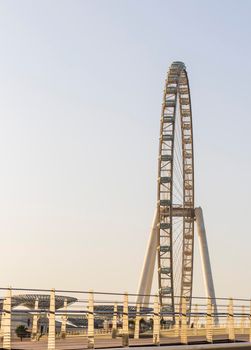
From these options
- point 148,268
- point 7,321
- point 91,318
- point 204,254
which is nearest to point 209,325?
point 91,318

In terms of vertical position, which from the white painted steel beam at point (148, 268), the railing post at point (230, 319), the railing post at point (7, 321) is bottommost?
the railing post at point (7, 321)

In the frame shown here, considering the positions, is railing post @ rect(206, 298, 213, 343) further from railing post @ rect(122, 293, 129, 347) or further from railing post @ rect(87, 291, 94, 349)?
railing post @ rect(87, 291, 94, 349)

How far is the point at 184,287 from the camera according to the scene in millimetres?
80062

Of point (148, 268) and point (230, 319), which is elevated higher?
point (148, 268)

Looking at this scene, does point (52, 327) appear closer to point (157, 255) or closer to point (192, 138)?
point (157, 255)

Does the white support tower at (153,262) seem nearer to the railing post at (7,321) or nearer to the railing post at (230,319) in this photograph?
the railing post at (230,319)

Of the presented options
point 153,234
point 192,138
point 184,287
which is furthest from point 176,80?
point 184,287

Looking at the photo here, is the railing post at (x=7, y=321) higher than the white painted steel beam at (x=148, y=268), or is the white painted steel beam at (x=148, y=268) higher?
the white painted steel beam at (x=148, y=268)

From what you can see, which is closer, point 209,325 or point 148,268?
point 209,325

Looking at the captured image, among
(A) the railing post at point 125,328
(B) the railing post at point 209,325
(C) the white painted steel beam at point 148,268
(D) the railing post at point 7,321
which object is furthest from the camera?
(C) the white painted steel beam at point 148,268

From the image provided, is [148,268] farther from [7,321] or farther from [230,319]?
[7,321]

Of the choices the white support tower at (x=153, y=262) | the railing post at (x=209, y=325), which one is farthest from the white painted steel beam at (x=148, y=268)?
the railing post at (x=209, y=325)

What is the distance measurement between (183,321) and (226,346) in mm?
3012

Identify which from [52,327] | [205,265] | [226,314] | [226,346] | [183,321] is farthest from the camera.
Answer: [205,265]
